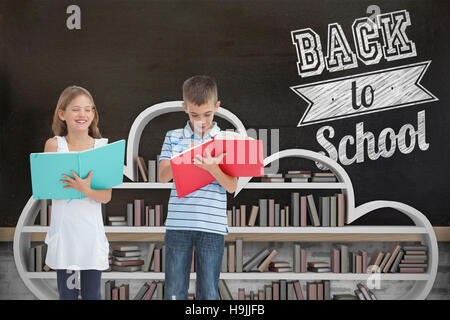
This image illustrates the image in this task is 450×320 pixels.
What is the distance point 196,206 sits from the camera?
206cm

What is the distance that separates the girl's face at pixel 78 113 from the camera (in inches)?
86.0

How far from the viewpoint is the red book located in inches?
75.6

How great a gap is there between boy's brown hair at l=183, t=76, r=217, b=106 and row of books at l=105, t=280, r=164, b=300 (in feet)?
6.05

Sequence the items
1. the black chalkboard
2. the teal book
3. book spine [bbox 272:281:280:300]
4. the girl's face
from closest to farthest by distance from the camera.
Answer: the teal book, the girl's face, book spine [bbox 272:281:280:300], the black chalkboard

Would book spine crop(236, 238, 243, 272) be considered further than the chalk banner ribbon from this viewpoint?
No

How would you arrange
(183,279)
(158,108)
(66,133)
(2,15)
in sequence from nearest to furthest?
(183,279) → (66,133) → (158,108) → (2,15)

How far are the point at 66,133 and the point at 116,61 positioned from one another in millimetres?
1613

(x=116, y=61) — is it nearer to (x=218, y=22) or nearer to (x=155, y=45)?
(x=155, y=45)

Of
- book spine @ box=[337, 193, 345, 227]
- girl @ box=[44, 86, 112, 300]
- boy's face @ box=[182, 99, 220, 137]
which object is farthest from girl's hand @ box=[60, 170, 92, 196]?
book spine @ box=[337, 193, 345, 227]

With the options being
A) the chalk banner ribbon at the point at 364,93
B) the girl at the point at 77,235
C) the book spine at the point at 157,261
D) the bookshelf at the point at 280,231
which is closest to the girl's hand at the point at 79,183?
the girl at the point at 77,235

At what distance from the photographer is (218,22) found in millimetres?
3742

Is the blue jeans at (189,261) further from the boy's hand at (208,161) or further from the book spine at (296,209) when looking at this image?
the book spine at (296,209)

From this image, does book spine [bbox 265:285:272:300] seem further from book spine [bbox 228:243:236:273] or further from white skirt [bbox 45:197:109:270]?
white skirt [bbox 45:197:109:270]
